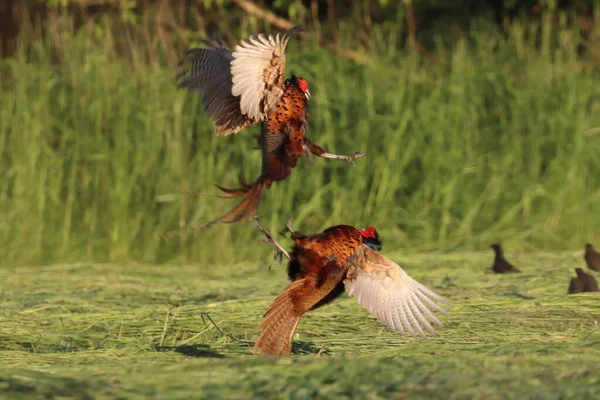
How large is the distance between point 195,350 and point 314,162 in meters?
3.91

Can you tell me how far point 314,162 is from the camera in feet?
27.7

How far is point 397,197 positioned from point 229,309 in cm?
320

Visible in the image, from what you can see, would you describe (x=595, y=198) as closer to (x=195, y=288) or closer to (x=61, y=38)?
(x=195, y=288)

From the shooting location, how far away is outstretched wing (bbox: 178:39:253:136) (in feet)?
16.9

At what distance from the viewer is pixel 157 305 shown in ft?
20.3

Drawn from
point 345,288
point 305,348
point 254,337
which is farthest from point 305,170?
point 345,288

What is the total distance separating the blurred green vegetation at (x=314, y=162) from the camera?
8305 mm

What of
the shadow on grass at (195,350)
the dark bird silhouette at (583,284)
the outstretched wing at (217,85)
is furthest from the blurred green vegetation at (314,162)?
the shadow on grass at (195,350)

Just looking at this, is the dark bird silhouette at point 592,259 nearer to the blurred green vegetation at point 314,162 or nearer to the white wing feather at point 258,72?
the blurred green vegetation at point 314,162

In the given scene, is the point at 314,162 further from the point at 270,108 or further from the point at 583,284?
the point at 270,108

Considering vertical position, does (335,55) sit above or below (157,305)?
above

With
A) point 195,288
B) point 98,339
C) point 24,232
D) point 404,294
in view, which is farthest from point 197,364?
point 24,232

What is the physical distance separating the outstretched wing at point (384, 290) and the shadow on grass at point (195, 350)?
1.95 ft

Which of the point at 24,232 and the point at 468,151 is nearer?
the point at 24,232
